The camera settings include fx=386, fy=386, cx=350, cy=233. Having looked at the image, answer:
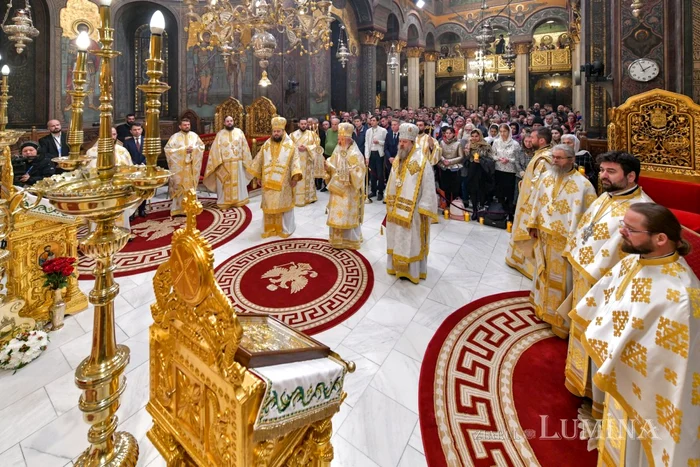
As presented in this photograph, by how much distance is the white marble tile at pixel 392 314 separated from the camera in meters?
4.11

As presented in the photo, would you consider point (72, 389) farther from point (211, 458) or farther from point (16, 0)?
point (16, 0)

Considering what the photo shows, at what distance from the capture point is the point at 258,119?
12.0m

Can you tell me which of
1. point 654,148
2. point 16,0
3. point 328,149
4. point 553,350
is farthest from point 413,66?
point 553,350

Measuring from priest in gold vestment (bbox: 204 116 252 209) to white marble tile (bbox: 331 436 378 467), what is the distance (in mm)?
6888

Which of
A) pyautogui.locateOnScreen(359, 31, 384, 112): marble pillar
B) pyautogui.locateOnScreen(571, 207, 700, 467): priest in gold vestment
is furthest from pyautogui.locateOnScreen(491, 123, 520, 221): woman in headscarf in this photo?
pyautogui.locateOnScreen(359, 31, 384, 112): marble pillar

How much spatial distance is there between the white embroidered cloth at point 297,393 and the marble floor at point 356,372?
111cm

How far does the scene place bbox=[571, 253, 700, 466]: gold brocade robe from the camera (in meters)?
1.56

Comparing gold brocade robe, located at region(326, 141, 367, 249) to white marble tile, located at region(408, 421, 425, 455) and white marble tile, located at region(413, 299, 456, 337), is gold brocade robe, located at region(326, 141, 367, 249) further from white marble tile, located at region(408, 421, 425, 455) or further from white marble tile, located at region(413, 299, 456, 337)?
white marble tile, located at region(408, 421, 425, 455)

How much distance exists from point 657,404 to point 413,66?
76.0 ft

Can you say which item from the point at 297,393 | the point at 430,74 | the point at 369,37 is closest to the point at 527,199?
the point at 297,393

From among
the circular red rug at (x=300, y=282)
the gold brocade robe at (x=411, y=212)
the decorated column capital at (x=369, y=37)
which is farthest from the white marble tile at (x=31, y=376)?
the decorated column capital at (x=369, y=37)

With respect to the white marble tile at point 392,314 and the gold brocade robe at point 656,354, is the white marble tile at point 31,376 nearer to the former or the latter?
the white marble tile at point 392,314

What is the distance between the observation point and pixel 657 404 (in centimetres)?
165

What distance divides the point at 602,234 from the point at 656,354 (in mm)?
1177
